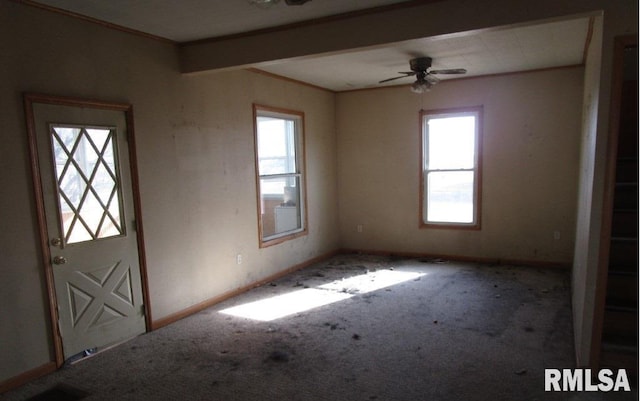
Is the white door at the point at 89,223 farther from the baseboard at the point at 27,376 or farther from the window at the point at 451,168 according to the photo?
the window at the point at 451,168

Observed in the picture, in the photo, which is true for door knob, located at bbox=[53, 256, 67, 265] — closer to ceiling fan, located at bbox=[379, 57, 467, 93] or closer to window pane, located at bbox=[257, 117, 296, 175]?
window pane, located at bbox=[257, 117, 296, 175]

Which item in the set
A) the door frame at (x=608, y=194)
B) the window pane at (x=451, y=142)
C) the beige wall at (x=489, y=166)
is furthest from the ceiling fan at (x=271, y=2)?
the window pane at (x=451, y=142)

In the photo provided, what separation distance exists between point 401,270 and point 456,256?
102 centimetres

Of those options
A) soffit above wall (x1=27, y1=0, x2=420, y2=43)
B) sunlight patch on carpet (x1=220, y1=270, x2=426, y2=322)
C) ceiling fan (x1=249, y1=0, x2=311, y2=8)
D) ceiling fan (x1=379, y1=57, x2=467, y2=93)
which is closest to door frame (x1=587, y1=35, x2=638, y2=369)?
soffit above wall (x1=27, y1=0, x2=420, y2=43)

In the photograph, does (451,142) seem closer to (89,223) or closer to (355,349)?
(355,349)

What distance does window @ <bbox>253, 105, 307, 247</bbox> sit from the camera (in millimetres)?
5435

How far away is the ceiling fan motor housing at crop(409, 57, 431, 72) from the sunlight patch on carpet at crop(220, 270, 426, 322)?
8.24 ft

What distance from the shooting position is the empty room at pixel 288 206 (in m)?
2.83

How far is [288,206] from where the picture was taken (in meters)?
6.04

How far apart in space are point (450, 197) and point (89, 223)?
186 inches

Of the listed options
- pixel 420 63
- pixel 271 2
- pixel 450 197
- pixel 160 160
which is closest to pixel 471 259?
pixel 450 197

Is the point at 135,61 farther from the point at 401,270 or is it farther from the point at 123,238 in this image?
the point at 401,270

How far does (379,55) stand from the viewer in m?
4.45

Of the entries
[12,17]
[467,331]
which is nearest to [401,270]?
[467,331]
